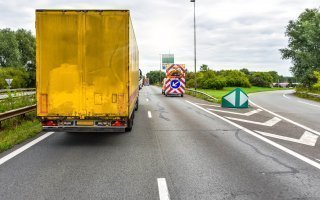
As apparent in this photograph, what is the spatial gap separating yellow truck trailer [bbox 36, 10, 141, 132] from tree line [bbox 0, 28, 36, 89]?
47.2m

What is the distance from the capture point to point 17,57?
72562 millimetres

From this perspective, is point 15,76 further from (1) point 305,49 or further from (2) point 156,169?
(2) point 156,169

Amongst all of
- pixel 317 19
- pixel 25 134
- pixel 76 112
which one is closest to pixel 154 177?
pixel 76 112

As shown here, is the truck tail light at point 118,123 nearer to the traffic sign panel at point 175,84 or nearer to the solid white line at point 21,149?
the solid white line at point 21,149

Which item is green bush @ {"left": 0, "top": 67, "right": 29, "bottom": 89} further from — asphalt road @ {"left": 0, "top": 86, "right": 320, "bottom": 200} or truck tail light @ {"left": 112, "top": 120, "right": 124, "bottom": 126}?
truck tail light @ {"left": 112, "top": 120, "right": 124, "bottom": 126}

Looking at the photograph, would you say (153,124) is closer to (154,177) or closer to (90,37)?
(90,37)

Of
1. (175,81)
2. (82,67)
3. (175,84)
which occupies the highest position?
(82,67)

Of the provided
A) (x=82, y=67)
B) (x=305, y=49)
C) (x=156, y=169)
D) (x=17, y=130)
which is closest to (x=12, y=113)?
(x=17, y=130)

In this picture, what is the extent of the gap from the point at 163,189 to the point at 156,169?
3.97 feet

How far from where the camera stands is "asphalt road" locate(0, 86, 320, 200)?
5312 mm

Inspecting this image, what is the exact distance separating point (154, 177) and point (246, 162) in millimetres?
2182

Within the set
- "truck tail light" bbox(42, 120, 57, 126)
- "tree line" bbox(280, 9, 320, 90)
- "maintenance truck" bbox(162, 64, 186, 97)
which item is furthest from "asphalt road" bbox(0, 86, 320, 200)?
"tree line" bbox(280, 9, 320, 90)

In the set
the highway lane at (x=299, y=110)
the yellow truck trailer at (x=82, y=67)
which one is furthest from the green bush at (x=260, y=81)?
the yellow truck trailer at (x=82, y=67)

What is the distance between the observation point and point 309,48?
40312mm
